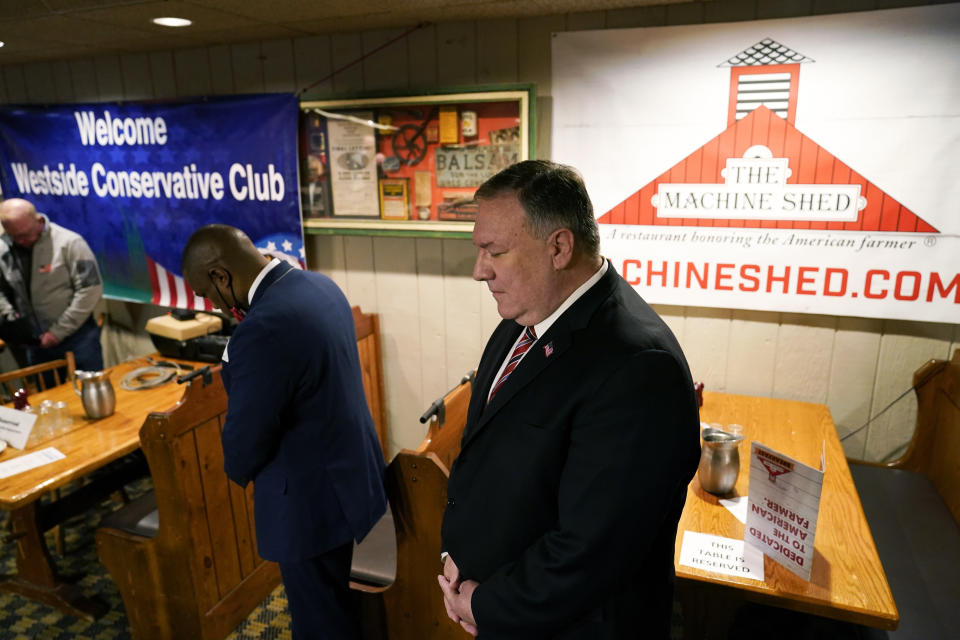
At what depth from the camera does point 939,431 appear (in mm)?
2293

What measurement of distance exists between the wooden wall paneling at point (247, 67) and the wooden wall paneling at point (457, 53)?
3.17 feet

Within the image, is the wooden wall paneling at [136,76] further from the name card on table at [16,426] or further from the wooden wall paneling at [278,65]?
the name card on table at [16,426]

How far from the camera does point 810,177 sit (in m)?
2.24

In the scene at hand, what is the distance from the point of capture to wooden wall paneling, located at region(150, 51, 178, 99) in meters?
3.22

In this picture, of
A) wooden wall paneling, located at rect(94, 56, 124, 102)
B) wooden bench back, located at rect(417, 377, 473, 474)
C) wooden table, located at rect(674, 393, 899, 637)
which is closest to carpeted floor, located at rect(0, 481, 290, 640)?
wooden bench back, located at rect(417, 377, 473, 474)

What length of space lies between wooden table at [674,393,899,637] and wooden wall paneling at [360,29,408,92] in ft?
6.42

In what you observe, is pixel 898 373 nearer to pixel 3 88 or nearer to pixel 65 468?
pixel 65 468

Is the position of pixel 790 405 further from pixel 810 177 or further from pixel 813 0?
pixel 813 0

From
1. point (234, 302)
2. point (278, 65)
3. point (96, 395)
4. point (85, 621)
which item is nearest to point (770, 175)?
point (234, 302)

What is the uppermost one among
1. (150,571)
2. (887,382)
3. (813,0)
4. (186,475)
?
(813,0)

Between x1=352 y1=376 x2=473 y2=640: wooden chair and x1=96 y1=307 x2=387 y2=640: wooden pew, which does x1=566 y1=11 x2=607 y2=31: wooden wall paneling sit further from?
x1=96 y1=307 x2=387 y2=640: wooden pew

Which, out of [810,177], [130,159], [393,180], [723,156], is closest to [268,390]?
[393,180]

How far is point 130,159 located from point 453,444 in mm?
2635

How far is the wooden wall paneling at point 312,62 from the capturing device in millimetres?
2850
